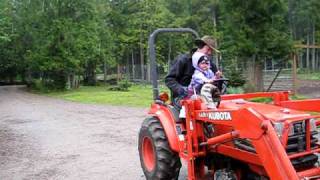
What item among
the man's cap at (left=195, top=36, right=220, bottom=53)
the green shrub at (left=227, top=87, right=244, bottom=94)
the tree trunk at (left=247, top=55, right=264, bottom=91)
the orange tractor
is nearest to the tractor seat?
the orange tractor

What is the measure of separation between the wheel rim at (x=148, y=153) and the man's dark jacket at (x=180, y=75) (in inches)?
36.9

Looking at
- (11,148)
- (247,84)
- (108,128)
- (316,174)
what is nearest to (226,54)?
(247,84)

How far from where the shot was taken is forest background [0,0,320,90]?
2128 centimetres

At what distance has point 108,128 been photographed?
14.2 metres

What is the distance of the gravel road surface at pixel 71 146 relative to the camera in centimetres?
836

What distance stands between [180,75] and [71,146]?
5479mm

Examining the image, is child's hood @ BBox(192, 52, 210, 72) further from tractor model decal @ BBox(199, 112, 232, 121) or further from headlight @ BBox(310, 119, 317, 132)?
headlight @ BBox(310, 119, 317, 132)

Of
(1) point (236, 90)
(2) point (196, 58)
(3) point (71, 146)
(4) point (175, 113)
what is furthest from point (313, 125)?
(1) point (236, 90)

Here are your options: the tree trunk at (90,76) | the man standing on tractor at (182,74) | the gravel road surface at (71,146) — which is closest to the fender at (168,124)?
the man standing on tractor at (182,74)

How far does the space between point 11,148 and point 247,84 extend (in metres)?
13.3

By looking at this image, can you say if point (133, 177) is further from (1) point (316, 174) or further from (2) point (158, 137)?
(1) point (316, 174)

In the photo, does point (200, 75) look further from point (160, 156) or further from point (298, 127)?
point (298, 127)

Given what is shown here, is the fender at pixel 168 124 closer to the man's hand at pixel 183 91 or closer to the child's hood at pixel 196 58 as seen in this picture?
the man's hand at pixel 183 91

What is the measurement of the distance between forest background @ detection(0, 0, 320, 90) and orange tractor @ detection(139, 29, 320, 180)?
1498 cm
